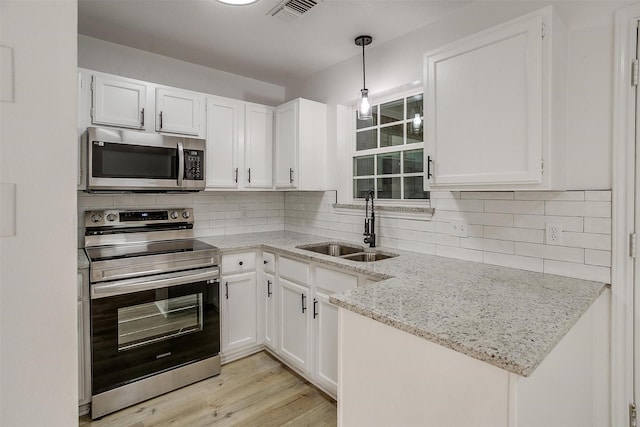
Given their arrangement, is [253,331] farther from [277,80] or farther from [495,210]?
[277,80]

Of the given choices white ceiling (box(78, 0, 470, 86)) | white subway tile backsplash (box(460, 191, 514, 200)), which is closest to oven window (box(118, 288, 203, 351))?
white ceiling (box(78, 0, 470, 86))

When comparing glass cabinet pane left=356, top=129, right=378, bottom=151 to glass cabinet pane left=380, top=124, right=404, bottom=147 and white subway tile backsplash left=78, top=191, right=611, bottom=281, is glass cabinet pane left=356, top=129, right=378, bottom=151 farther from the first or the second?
white subway tile backsplash left=78, top=191, right=611, bottom=281

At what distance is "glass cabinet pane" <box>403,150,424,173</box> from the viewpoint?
8.25 ft

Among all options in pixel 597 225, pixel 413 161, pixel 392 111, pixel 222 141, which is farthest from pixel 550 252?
pixel 222 141

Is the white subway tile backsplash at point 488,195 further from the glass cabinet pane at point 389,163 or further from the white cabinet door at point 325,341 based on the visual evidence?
the white cabinet door at point 325,341

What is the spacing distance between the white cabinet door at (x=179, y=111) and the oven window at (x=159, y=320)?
125 cm

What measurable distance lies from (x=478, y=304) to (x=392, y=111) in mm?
1837

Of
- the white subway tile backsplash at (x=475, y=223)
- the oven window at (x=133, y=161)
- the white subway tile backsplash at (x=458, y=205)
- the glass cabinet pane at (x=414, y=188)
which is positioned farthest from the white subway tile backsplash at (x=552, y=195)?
the oven window at (x=133, y=161)

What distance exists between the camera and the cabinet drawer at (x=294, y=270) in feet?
7.80
